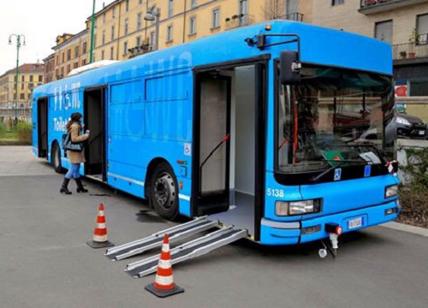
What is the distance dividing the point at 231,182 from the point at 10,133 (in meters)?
28.2

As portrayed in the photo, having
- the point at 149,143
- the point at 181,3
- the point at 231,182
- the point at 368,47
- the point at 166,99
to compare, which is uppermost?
the point at 181,3

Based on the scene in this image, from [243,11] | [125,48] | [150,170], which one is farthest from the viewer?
[125,48]

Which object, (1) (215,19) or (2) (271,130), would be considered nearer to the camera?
(2) (271,130)

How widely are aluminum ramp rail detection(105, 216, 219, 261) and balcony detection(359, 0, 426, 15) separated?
93.8 ft

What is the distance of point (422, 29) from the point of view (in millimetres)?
30344

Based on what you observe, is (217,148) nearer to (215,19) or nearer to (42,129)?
(42,129)

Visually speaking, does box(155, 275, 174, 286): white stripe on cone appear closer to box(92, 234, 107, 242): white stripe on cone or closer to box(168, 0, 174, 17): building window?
box(92, 234, 107, 242): white stripe on cone

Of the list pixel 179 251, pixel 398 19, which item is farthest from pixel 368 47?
pixel 398 19

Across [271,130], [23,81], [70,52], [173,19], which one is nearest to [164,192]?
[271,130]

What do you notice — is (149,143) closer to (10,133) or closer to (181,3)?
(10,133)

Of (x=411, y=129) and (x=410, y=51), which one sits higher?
(x=410, y=51)

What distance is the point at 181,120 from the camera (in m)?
7.19

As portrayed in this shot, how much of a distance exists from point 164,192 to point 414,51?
89.0 ft

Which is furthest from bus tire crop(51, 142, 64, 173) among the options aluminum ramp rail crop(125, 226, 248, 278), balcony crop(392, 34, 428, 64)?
balcony crop(392, 34, 428, 64)
